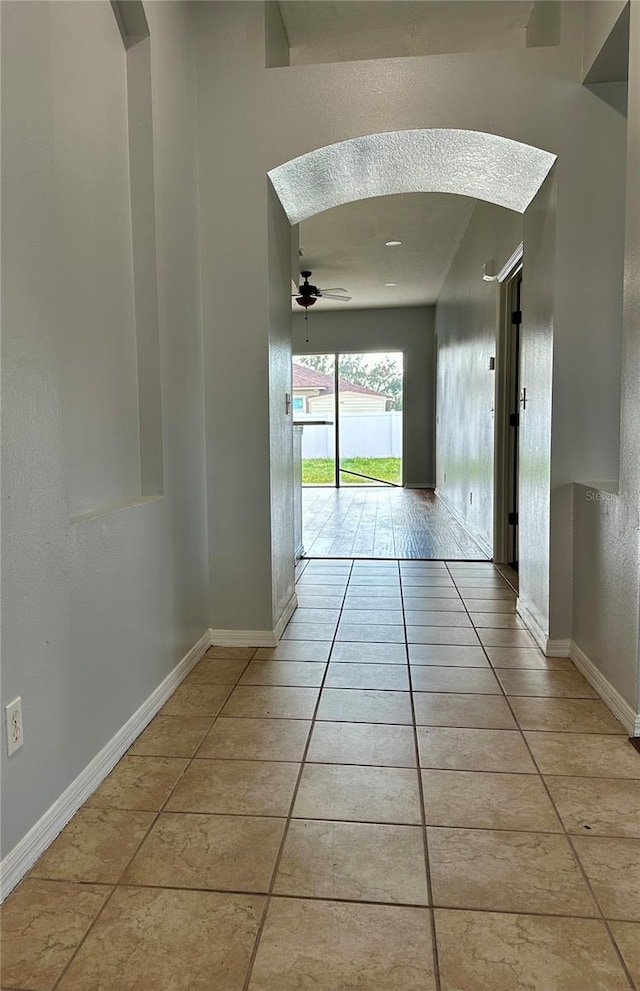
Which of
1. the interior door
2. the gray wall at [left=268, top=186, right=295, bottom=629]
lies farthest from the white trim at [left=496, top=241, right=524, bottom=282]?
the gray wall at [left=268, top=186, right=295, bottom=629]

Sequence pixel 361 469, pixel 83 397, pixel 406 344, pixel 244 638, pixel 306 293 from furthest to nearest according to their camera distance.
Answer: pixel 361 469 < pixel 406 344 < pixel 306 293 < pixel 244 638 < pixel 83 397

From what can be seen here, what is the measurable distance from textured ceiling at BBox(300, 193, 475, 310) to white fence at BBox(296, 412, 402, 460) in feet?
6.82

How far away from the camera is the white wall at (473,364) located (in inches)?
182

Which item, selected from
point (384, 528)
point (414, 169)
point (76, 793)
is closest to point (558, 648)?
point (76, 793)

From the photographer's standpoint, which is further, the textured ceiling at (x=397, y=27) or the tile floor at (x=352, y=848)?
the textured ceiling at (x=397, y=27)

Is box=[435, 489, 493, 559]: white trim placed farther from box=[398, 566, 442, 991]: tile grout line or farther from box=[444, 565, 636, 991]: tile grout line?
box=[444, 565, 636, 991]: tile grout line

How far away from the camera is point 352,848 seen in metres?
1.42

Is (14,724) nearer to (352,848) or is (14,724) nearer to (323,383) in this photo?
(352,848)

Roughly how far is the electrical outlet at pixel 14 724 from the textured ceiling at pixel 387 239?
475 cm

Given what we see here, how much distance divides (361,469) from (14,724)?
9.03m

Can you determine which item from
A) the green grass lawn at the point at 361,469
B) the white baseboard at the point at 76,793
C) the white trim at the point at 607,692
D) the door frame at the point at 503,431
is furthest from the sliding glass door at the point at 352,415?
the white baseboard at the point at 76,793

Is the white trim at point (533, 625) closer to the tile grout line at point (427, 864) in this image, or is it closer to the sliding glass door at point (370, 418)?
the tile grout line at point (427, 864)

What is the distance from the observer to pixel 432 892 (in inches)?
50.2

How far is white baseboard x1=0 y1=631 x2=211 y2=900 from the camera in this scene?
1.31 metres
